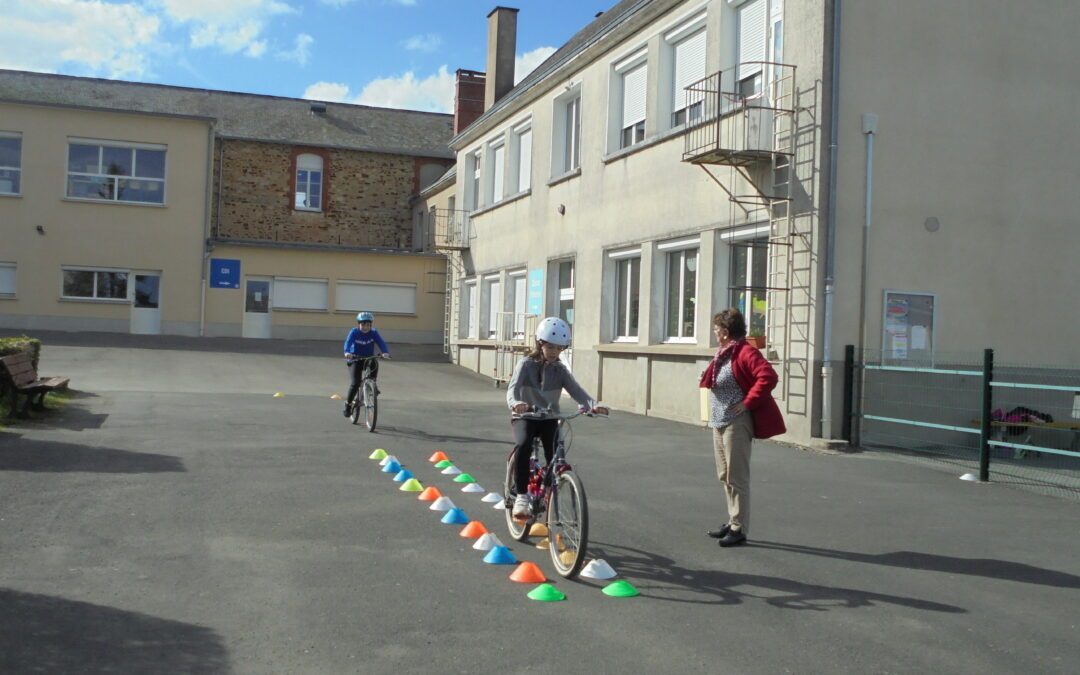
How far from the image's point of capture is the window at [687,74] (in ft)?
60.0

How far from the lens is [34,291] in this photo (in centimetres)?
3516

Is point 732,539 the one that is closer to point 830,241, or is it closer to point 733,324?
point 733,324

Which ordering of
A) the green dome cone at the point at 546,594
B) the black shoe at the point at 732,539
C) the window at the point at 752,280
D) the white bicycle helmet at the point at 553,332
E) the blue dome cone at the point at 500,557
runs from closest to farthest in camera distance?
the green dome cone at the point at 546,594 < the blue dome cone at the point at 500,557 < the white bicycle helmet at the point at 553,332 < the black shoe at the point at 732,539 < the window at the point at 752,280

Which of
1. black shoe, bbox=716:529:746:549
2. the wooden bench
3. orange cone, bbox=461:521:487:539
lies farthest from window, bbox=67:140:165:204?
black shoe, bbox=716:529:746:549

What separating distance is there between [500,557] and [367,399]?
8.24 m

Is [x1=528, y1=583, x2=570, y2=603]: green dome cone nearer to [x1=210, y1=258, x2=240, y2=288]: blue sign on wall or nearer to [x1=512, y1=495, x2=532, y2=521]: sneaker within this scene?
[x1=512, y1=495, x2=532, y2=521]: sneaker

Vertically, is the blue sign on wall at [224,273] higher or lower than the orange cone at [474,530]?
higher

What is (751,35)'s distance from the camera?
663 inches

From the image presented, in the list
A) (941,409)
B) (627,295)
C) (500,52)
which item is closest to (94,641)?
(941,409)

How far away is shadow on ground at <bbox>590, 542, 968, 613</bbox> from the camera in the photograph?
6.44 meters

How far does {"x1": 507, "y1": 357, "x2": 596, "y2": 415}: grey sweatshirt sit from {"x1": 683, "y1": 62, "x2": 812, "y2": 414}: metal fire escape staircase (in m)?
7.59

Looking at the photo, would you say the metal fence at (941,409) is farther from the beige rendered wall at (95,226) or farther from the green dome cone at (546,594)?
the beige rendered wall at (95,226)

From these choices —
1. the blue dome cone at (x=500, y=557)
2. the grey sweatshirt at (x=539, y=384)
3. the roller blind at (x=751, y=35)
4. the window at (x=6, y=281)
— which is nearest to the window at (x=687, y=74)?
the roller blind at (x=751, y=35)

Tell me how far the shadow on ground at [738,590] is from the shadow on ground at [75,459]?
5848 mm
